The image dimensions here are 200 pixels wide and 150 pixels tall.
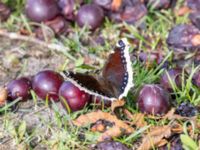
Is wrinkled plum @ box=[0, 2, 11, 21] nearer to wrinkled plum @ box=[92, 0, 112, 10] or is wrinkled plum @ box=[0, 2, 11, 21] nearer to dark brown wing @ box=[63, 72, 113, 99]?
wrinkled plum @ box=[92, 0, 112, 10]

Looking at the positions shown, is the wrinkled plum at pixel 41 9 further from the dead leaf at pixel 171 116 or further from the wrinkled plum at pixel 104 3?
the dead leaf at pixel 171 116

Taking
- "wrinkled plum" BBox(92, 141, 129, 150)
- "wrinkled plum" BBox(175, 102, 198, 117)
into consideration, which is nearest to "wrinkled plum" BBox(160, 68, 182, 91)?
"wrinkled plum" BBox(175, 102, 198, 117)

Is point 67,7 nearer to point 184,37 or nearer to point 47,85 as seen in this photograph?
point 184,37

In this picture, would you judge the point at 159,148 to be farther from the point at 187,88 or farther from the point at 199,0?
the point at 199,0

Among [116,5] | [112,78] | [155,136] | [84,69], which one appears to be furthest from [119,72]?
[116,5]

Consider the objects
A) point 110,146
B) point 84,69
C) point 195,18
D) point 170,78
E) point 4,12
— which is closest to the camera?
point 110,146

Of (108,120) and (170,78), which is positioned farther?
(170,78)
